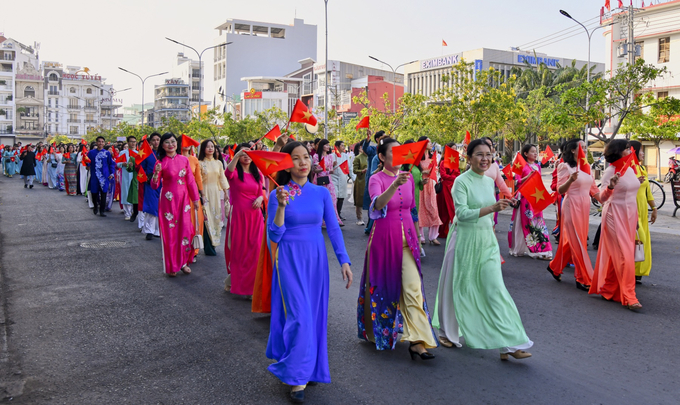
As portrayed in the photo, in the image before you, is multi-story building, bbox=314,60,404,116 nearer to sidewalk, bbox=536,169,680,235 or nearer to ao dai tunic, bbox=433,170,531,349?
sidewalk, bbox=536,169,680,235

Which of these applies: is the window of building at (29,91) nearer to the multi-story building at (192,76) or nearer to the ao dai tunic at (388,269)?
the multi-story building at (192,76)

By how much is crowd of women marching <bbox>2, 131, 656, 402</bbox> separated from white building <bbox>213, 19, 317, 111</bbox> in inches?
3751

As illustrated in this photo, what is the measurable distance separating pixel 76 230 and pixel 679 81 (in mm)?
36312

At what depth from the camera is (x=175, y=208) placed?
25.7ft

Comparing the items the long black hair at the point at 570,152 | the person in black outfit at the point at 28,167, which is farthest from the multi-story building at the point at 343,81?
the long black hair at the point at 570,152

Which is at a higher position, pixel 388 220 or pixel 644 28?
pixel 644 28

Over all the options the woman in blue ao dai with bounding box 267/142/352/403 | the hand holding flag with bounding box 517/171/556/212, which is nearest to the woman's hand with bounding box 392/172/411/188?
the woman in blue ao dai with bounding box 267/142/352/403

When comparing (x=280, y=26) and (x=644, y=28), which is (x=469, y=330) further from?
(x=280, y=26)

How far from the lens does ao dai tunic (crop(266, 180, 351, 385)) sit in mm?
3918

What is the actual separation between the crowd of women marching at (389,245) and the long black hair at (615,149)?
11mm

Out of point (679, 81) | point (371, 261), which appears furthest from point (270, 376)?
point (679, 81)

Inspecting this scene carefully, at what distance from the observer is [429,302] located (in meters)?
6.50

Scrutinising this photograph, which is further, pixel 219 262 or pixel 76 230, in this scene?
pixel 76 230

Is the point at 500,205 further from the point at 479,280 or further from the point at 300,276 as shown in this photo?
the point at 300,276
